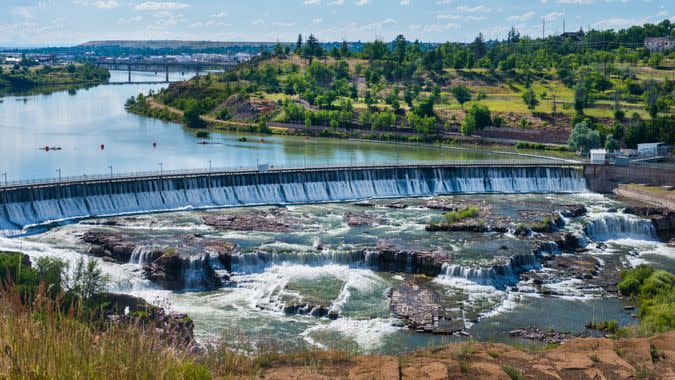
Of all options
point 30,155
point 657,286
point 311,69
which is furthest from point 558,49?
point 657,286

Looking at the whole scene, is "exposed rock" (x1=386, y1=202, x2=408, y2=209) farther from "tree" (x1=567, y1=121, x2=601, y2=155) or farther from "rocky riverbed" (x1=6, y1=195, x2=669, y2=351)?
"tree" (x1=567, y1=121, x2=601, y2=155)

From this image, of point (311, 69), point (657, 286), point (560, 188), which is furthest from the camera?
point (311, 69)

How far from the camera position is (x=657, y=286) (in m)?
39.2

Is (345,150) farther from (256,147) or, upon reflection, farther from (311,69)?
(311,69)

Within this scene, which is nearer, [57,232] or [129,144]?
[57,232]

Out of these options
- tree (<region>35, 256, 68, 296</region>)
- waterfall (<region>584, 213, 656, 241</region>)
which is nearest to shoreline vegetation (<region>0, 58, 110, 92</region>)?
waterfall (<region>584, 213, 656, 241</region>)

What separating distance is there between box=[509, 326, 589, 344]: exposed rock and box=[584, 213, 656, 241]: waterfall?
2102cm

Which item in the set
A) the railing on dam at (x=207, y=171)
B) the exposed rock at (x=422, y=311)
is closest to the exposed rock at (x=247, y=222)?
the railing on dam at (x=207, y=171)

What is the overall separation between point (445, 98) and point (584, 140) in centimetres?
3477

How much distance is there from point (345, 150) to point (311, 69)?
1805 inches

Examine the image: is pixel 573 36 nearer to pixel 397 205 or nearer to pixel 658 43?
pixel 658 43

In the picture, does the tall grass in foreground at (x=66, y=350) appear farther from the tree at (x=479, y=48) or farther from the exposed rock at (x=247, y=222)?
the tree at (x=479, y=48)

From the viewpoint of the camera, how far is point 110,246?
4297cm

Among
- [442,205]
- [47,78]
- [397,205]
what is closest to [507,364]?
[397,205]
